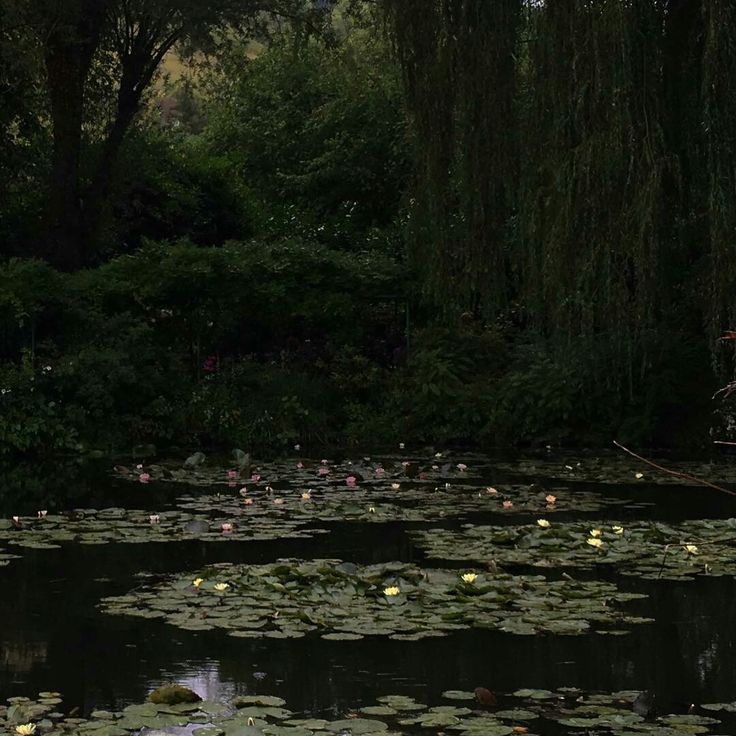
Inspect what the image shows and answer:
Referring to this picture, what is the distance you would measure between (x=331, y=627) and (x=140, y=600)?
1128mm

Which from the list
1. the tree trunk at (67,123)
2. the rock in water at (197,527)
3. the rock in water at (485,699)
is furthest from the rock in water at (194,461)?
the rock in water at (485,699)

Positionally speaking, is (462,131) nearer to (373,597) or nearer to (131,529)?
(131,529)

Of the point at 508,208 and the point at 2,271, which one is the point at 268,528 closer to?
the point at 508,208

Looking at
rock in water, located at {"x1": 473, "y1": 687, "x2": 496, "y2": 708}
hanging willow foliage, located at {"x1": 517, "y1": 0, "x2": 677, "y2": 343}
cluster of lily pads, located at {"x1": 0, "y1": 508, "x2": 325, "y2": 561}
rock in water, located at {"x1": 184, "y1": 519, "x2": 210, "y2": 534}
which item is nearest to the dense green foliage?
hanging willow foliage, located at {"x1": 517, "y1": 0, "x2": 677, "y2": 343}

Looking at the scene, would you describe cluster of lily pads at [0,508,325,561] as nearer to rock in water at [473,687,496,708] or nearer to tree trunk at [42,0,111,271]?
rock in water at [473,687,496,708]

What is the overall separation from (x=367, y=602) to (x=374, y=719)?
1958mm

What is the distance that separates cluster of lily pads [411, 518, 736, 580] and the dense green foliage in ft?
11.0

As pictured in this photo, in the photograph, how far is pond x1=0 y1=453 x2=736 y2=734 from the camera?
17.0 ft

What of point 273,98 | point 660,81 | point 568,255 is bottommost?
point 568,255

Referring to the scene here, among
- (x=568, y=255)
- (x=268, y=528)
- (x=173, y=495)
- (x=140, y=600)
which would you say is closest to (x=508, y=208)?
(x=568, y=255)

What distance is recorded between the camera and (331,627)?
19.8 ft

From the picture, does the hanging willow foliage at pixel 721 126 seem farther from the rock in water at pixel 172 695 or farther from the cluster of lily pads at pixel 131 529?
the rock in water at pixel 172 695

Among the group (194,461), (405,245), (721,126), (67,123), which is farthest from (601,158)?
(67,123)

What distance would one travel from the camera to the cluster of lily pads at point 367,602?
238 inches
